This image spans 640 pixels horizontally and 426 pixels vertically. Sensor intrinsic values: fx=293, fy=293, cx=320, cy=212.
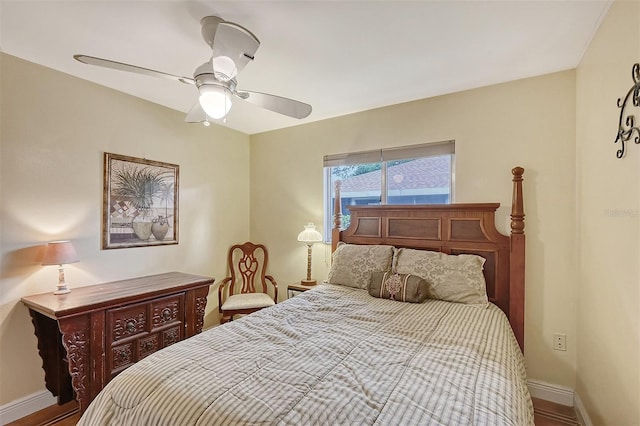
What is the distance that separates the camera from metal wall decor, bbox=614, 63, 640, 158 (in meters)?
1.21

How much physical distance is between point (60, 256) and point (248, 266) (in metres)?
1.94

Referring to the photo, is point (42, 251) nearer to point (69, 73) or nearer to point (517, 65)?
point (69, 73)

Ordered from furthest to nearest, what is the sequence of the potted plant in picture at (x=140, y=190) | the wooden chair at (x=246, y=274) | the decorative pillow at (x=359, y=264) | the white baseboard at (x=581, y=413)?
the wooden chair at (x=246, y=274)
the potted plant in picture at (x=140, y=190)
the decorative pillow at (x=359, y=264)
the white baseboard at (x=581, y=413)

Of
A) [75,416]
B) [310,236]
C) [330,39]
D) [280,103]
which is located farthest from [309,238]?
[75,416]

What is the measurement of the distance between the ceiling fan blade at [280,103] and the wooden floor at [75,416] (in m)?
2.50

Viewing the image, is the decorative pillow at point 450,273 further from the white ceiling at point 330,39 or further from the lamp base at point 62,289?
the lamp base at point 62,289

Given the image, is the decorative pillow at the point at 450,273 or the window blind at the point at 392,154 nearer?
the decorative pillow at the point at 450,273

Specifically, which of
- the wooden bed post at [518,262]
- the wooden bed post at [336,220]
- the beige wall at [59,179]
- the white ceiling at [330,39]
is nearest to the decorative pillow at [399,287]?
the wooden bed post at [518,262]

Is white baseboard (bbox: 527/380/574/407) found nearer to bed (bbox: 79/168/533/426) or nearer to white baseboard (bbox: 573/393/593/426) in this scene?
white baseboard (bbox: 573/393/593/426)

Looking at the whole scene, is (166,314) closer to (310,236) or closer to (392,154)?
(310,236)

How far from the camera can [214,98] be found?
5.47 ft

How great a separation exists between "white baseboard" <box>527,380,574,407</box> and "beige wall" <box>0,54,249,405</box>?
3294 mm

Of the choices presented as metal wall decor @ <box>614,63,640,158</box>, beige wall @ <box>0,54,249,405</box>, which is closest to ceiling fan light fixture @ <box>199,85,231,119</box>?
beige wall @ <box>0,54,249,405</box>

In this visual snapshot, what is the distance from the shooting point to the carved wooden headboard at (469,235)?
2.22 m
